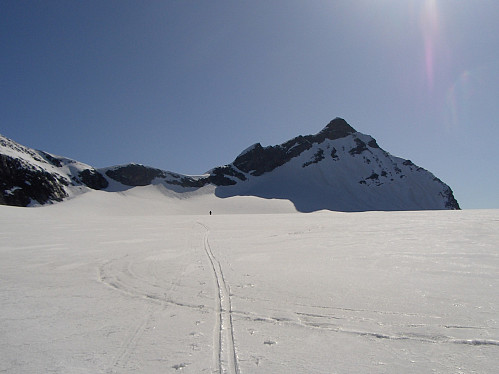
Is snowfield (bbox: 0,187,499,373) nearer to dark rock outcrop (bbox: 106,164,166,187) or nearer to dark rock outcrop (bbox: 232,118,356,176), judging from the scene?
dark rock outcrop (bbox: 106,164,166,187)

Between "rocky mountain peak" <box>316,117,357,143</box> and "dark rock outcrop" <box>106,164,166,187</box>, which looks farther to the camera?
"rocky mountain peak" <box>316,117,357,143</box>

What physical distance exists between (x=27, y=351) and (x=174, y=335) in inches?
61.4

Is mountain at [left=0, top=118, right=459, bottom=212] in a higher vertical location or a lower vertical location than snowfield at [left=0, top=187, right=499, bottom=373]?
higher

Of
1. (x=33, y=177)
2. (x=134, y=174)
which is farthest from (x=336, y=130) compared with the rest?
(x=33, y=177)

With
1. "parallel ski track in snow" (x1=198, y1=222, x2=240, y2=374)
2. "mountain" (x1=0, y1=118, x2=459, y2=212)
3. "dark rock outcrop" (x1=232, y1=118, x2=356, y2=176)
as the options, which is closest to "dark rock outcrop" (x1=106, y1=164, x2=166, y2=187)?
"mountain" (x1=0, y1=118, x2=459, y2=212)

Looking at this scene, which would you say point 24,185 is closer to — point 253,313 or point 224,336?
point 253,313

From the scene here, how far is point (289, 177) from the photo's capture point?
348ft

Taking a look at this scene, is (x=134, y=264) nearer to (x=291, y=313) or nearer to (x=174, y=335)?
(x=174, y=335)

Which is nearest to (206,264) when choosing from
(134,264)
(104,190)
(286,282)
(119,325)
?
(134,264)

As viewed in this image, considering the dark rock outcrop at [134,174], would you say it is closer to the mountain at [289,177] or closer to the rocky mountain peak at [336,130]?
the mountain at [289,177]

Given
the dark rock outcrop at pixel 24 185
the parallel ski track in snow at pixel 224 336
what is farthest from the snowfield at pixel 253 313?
the dark rock outcrop at pixel 24 185

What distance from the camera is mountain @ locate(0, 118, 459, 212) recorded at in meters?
60.7

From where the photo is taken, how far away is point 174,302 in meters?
4.32

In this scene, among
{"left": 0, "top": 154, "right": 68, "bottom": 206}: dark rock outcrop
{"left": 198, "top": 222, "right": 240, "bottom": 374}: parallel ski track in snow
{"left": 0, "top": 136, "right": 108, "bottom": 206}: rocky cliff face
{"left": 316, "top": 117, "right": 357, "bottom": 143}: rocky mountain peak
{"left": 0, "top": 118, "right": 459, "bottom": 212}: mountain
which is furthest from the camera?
{"left": 316, "top": 117, "right": 357, "bottom": 143}: rocky mountain peak
